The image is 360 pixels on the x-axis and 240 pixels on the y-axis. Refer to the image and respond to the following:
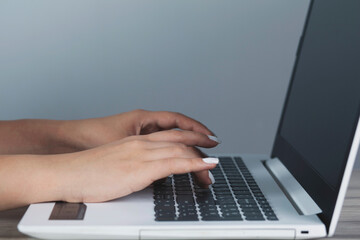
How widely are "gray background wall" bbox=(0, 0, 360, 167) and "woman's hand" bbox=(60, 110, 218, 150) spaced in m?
0.44

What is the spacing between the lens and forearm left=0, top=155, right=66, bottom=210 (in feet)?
2.48

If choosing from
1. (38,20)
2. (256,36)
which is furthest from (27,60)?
(256,36)

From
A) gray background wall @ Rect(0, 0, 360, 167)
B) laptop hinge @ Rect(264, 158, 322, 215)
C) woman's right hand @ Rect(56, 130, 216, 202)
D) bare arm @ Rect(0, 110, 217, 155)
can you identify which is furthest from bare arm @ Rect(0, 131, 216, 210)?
gray background wall @ Rect(0, 0, 360, 167)

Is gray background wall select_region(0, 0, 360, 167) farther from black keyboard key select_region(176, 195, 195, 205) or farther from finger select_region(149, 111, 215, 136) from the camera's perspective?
black keyboard key select_region(176, 195, 195, 205)

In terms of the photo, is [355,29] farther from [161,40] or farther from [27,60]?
[27,60]

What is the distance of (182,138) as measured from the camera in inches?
34.4

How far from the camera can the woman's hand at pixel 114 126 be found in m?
1.04

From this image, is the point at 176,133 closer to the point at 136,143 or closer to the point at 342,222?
the point at 136,143

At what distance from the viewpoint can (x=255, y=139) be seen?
1.53 metres

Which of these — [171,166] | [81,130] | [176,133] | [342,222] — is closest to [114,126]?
[81,130]

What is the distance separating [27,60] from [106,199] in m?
0.79

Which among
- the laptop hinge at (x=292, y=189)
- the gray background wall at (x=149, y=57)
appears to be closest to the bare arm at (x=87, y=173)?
the laptop hinge at (x=292, y=189)

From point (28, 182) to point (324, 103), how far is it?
1.53ft

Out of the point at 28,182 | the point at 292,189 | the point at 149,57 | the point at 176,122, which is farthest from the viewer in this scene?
the point at 149,57
